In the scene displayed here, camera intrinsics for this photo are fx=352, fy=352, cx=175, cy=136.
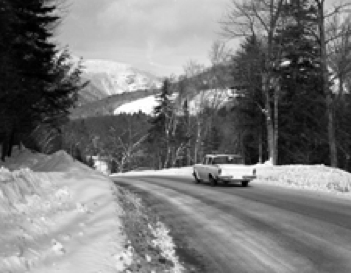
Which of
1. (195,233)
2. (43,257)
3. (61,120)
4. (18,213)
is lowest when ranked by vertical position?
(195,233)

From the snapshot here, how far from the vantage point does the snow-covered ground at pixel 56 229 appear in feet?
12.9

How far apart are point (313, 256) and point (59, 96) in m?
17.4

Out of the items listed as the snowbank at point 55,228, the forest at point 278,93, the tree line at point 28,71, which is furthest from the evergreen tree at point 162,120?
the snowbank at point 55,228

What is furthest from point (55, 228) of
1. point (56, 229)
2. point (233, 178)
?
point (233, 178)

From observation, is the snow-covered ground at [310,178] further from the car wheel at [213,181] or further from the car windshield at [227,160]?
the car wheel at [213,181]

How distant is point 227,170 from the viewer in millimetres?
16844

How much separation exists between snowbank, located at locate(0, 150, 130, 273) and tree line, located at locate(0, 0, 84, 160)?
7.56 meters

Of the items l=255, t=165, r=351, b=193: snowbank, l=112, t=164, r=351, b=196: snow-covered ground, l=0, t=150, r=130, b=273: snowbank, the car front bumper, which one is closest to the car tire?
the car front bumper

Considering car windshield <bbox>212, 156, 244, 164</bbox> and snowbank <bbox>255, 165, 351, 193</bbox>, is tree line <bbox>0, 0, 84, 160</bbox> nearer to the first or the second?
car windshield <bbox>212, 156, 244, 164</bbox>

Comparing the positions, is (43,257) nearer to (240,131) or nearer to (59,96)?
(59,96)

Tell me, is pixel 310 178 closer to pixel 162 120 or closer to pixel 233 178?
pixel 233 178

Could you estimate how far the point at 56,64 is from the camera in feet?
68.9

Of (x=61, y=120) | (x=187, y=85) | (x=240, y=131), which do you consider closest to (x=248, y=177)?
(x=61, y=120)

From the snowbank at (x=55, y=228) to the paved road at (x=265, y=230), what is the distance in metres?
1.67
